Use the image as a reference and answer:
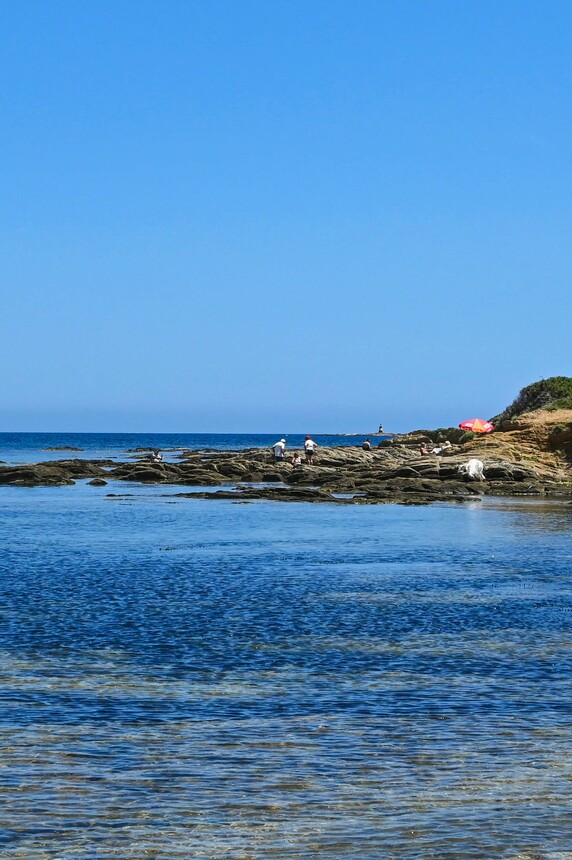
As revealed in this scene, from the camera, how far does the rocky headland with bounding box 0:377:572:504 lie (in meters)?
45.8

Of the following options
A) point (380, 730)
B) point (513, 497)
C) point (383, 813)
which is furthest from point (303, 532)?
point (383, 813)

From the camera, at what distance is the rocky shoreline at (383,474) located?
45719 millimetres

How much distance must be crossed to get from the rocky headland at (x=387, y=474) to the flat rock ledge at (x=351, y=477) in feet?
0.15

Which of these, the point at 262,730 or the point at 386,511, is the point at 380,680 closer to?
the point at 262,730

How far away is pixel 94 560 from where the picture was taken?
2469 cm

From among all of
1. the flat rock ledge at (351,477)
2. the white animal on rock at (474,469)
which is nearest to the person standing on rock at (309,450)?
the flat rock ledge at (351,477)

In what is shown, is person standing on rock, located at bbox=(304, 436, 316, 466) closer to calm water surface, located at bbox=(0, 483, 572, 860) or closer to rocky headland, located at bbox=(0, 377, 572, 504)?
rocky headland, located at bbox=(0, 377, 572, 504)

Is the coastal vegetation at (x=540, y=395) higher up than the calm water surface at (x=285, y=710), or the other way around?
the coastal vegetation at (x=540, y=395)

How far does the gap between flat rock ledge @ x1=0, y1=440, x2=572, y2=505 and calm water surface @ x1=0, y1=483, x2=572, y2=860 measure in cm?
2165

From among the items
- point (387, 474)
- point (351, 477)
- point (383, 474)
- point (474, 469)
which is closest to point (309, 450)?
point (351, 477)

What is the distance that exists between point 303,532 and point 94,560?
8.95 m

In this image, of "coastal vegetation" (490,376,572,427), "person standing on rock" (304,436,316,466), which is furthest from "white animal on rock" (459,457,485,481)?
"coastal vegetation" (490,376,572,427)

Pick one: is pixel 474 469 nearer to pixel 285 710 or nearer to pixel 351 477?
pixel 351 477

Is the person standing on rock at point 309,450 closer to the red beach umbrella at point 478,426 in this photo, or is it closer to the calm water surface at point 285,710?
the red beach umbrella at point 478,426
